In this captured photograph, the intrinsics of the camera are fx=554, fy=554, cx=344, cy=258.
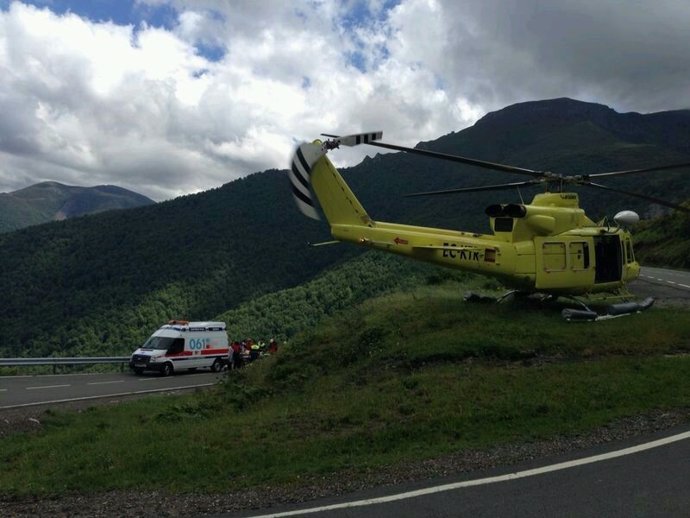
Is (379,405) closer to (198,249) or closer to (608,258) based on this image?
(608,258)

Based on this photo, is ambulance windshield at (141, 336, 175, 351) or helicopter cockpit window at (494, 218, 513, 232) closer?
helicopter cockpit window at (494, 218, 513, 232)

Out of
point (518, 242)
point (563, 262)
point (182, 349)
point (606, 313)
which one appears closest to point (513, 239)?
point (518, 242)

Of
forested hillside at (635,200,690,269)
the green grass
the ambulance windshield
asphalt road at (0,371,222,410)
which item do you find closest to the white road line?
the green grass

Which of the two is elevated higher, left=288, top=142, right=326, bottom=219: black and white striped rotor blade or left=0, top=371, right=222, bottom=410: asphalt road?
left=288, top=142, right=326, bottom=219: black and white striped rotor blade

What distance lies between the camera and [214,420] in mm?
10875

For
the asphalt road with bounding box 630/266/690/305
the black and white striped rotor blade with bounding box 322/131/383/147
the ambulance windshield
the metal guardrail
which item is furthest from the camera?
the ambulance windshield

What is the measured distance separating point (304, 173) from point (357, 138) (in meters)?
3.21

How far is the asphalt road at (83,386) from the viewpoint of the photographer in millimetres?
18234

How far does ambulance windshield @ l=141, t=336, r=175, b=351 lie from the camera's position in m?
25.2

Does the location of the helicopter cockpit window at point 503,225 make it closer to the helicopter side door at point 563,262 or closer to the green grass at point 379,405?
the helicopter side door at point 563,262

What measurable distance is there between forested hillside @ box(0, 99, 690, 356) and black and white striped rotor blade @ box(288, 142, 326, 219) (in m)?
46.2

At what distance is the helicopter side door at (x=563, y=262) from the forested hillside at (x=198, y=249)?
4684 cm

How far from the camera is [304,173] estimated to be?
615 inches

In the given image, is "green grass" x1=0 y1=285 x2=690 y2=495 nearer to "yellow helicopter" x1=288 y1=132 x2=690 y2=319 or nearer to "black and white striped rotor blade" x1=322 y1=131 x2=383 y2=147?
"yellow helicopter" x1=288 y1=132 x2=690 y2=319
